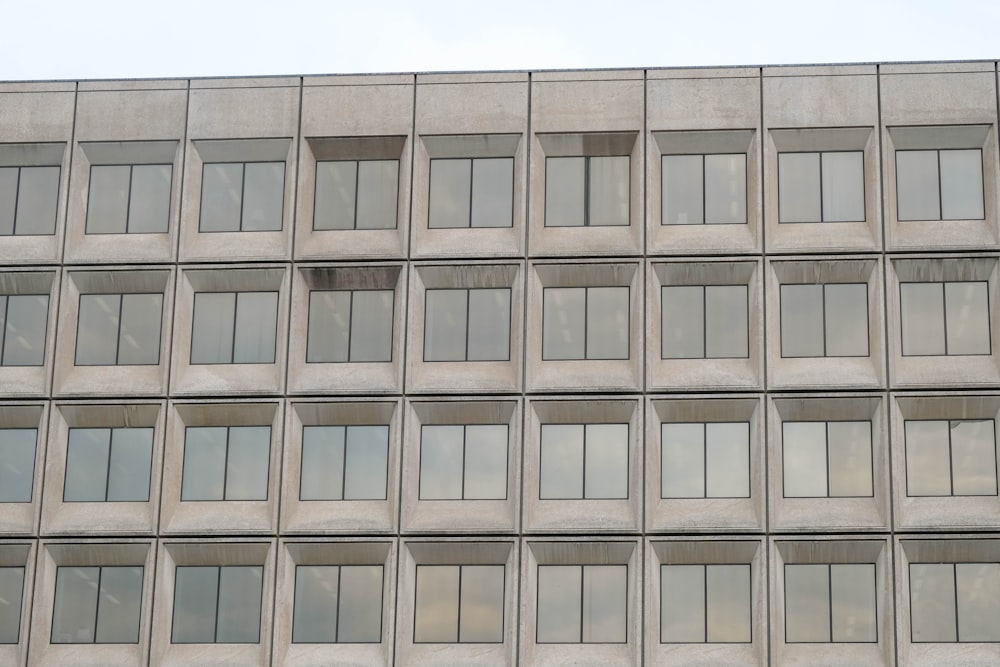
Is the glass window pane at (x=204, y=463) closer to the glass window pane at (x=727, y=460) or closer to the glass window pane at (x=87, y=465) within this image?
the glass window pane at (x=87, y=465)

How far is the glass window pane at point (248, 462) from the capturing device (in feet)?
157

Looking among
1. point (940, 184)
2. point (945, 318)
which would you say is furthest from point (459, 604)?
point (940, 184)

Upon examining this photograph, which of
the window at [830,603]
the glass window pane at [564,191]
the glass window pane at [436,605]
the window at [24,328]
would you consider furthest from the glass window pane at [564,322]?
the window at [24,328]

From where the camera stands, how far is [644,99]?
4909 cm

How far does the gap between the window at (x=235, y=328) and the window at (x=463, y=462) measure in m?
5.88

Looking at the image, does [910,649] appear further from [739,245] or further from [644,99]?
[644,99]

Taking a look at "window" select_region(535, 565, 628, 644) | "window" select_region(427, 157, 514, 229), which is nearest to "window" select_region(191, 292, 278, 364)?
"window" select_region(427, 157, 514, 229)

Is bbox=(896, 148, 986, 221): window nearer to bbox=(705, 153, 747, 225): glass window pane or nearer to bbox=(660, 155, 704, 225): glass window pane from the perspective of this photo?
bbox=(705, 153, 747, 225): glass window pane

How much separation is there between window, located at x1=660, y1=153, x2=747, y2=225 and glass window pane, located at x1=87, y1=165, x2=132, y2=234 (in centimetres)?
1742

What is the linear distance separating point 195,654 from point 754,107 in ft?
78.8

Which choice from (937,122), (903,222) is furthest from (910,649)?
(937,122)

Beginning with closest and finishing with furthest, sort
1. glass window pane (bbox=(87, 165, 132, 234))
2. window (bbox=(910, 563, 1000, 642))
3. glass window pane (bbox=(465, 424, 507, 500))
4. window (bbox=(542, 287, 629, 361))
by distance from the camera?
window (bbox=(910, 563, 1000, 642))
glass window pane (bbox=(465, 424, 507, 500))
window (bbox=(542, 287, 629, 361))
glass window pane (bbox=(87, 165, 132, 234))

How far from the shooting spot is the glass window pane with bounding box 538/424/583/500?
47.0 meters

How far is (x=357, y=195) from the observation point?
164 ft
